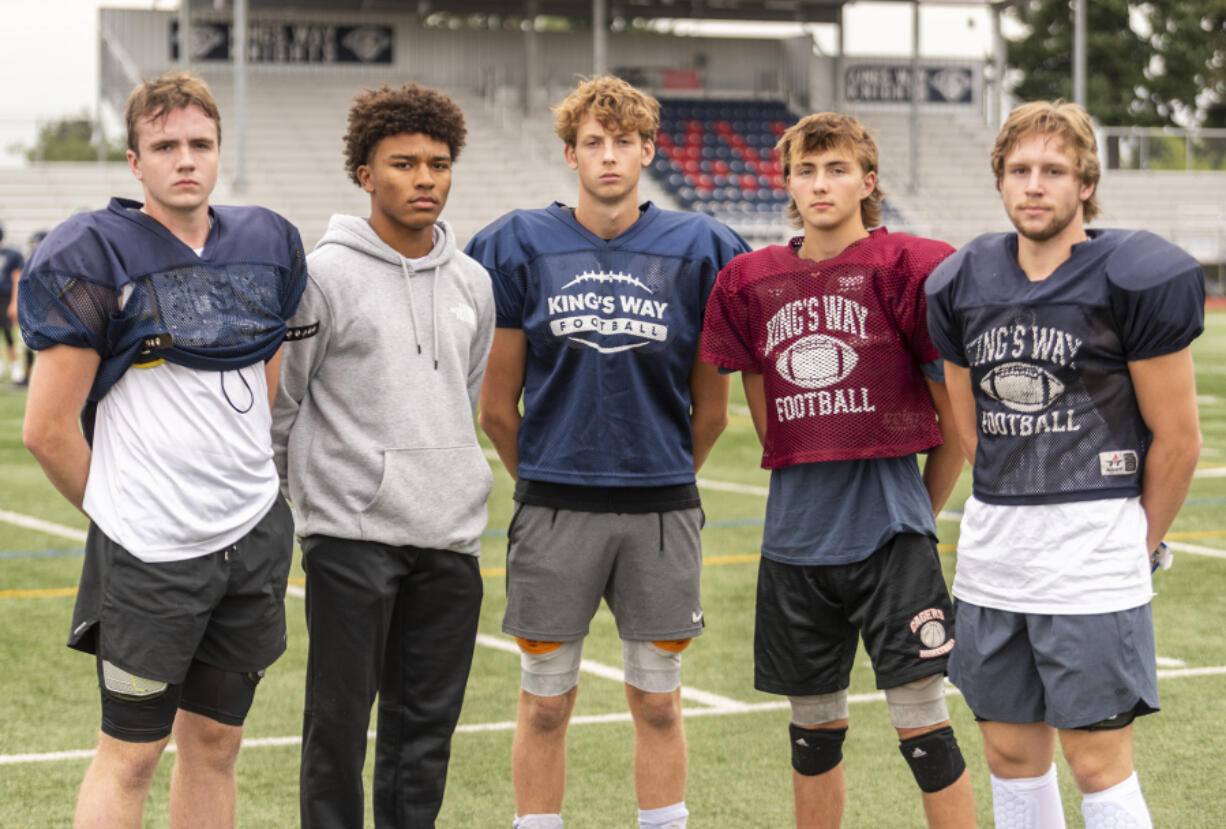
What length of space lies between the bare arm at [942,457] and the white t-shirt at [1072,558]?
0.56m

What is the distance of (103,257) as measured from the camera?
334 cm

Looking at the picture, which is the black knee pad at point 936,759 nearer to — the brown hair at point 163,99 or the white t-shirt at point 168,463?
the white t-shirt at point 168,463

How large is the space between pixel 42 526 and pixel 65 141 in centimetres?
2004

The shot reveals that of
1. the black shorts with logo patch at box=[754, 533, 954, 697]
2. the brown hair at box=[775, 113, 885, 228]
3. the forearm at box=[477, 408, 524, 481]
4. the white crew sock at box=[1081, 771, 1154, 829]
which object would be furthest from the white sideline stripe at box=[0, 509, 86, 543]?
the white crew sock at box=[1081, 771, 1154, 829]

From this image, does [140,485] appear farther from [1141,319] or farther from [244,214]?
[1141,319]

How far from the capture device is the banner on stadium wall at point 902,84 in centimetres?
3681

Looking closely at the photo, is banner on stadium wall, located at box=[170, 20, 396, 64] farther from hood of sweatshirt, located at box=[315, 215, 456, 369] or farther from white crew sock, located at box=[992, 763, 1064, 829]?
white crew sock, located at box=[992, 763, 1064, 829]

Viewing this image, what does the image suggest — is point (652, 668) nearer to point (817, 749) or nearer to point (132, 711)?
point (817, 749)

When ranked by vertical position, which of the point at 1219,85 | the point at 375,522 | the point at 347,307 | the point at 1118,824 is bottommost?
the point at 1118,824

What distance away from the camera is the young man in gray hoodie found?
371 cm

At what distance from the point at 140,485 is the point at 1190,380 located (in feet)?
7.61

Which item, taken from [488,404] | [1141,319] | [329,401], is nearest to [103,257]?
[329,401]

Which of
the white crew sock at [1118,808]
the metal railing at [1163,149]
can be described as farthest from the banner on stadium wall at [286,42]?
the white crew sock at [1118,808]

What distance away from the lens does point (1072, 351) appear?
3.33 m
